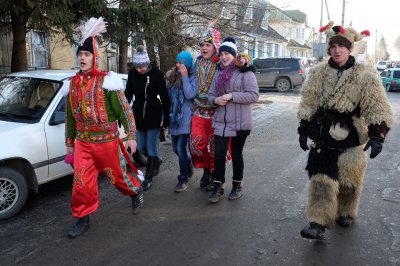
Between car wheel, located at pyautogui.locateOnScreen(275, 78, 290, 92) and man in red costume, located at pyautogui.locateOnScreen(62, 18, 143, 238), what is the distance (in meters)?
19.0

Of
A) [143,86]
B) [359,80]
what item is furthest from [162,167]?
[359,80]

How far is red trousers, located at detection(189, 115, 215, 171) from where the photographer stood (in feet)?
15.9

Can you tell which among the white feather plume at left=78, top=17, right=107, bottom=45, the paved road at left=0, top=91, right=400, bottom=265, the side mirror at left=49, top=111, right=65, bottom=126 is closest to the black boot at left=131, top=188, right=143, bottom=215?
the paved road at left=0, top=91, right=400, bottom=265

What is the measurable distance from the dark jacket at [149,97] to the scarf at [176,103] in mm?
74

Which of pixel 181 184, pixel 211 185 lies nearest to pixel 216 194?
pixel 211 185

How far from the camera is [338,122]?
3609 millimetres

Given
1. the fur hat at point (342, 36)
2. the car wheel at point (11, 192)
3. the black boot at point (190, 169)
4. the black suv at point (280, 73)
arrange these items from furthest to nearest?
the black suv at point (280, 73) < the black boot at point (190, 169) < the car wheel at point (11, 192) < the fur hat at point (342, 36)

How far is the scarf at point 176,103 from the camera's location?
4.95 meters

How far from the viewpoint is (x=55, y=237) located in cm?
386

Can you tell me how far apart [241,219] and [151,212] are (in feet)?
3.32

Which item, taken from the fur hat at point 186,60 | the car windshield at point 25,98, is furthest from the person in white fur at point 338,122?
the car windshield at point 25,98

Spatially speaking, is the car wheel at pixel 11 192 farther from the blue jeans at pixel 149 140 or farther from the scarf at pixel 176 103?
the scarf at pixel 176 103

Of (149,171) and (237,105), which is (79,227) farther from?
(237,105)

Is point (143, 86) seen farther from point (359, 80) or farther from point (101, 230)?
point (359, 80)
